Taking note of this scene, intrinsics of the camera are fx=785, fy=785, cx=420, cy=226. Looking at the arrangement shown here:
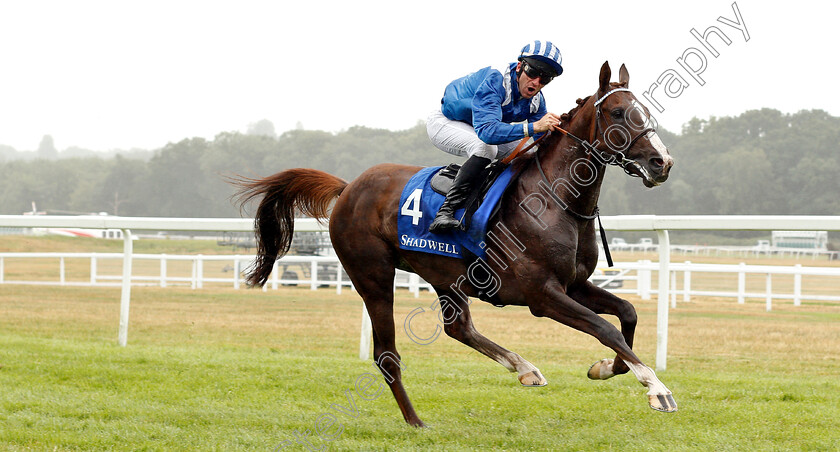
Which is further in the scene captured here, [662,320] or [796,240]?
[796,240]

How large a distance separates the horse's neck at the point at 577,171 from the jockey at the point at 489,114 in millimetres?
135

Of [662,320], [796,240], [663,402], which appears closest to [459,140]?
[663,402]

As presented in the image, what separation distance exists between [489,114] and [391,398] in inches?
86.9

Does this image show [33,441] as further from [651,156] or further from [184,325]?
[184,325]

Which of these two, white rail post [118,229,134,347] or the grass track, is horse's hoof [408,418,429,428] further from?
white rail post [118,229,134,347]

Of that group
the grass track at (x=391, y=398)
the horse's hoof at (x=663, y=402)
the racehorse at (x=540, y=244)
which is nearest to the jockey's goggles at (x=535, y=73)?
the racehorse at (x=540, y=244)

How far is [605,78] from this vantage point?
4.10 meters

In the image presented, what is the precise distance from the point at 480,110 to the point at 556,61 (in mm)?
482

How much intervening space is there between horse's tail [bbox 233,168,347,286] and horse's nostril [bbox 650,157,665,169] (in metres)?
2.64

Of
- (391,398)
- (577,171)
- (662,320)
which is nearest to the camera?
(577,171)

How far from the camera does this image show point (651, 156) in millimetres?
3805

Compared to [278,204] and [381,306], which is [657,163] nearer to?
[381,306]

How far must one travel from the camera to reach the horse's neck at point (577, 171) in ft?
13.7

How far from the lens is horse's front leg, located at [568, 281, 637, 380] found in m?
4.25
